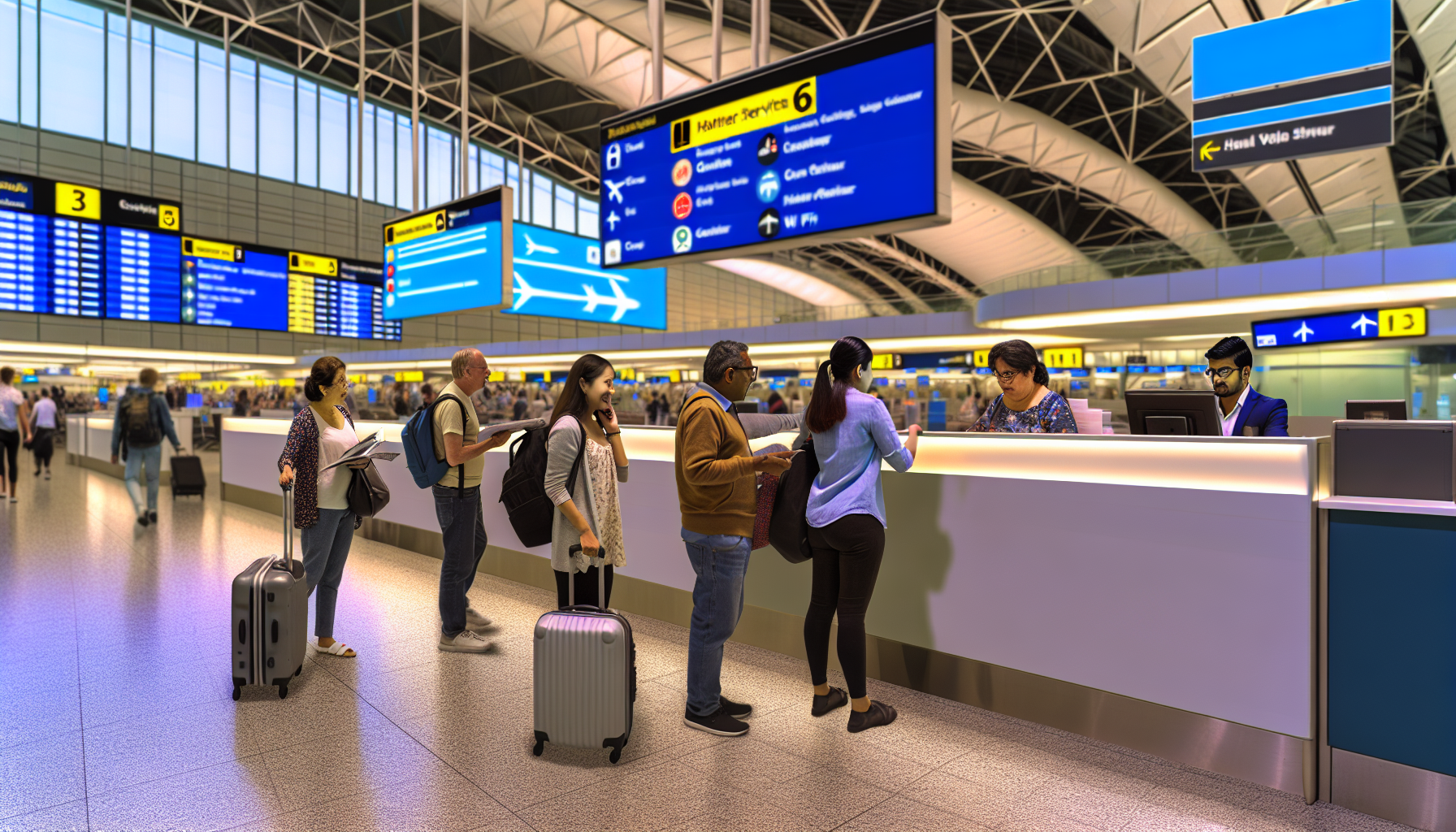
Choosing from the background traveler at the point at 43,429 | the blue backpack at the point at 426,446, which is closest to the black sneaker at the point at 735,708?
the blue backpack at the point at 426,446

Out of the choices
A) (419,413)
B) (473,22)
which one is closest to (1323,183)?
(473,22)

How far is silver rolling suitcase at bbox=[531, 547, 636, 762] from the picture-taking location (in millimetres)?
2809

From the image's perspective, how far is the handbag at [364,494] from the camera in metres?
4.03

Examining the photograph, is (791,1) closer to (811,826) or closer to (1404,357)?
(1404,357)

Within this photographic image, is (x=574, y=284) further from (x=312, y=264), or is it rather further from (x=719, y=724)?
(x=312, y=264)

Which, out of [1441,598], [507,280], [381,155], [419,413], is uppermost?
[381,155]

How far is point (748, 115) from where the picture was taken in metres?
4.84

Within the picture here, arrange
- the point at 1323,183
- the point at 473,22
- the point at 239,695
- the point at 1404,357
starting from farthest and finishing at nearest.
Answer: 1. the point at 1323,183
2. the point at 473,22
3. the point at 1404,357
4. the point at 239,695

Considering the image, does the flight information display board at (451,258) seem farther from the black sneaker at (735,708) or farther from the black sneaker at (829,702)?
the black sneaker at (829,702)

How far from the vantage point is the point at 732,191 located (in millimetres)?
4965

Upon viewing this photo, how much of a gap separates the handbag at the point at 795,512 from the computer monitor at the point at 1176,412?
1.48 metres

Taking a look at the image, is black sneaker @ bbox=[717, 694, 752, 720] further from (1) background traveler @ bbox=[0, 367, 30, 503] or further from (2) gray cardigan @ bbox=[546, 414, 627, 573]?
(1) background traveler @ bbox=[0, 367, 30, 503]

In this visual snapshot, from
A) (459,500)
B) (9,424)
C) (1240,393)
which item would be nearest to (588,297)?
(459,500)

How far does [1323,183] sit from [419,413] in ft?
110
